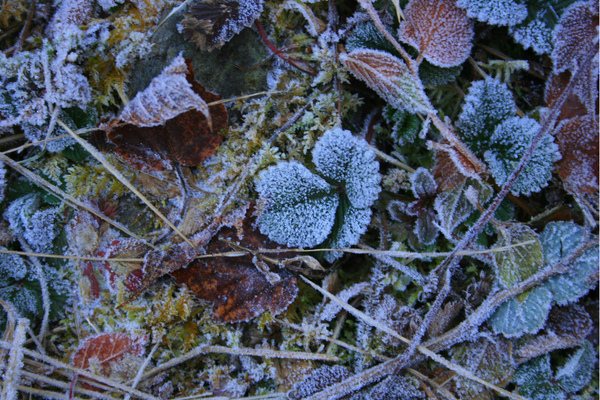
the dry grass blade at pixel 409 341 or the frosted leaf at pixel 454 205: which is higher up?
the frosted leaf at pixel 454 205

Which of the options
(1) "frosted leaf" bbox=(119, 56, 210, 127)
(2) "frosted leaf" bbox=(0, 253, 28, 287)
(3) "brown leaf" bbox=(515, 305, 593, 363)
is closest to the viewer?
(1) "frosted leaf" bbox=(119, 56, 210, 127)

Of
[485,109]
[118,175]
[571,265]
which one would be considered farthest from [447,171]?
[118,175]

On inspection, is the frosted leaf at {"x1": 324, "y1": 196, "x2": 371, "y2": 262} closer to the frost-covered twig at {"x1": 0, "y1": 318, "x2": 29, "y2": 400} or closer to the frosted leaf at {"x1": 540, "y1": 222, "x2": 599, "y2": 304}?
the frosted leaf at {"x1": 540, "y1": 222, "x2": 599, "y2": 304}

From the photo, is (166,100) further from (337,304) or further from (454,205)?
(454,205)

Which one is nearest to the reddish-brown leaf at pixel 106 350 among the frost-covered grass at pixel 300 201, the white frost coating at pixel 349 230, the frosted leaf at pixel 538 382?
the frost-covered grass at pixel 300 201

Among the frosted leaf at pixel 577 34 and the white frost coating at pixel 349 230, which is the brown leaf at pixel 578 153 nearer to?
the frosted leaf at pixel 577 34

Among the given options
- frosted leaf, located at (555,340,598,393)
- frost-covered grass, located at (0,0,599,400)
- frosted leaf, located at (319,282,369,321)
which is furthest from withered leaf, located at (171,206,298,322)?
frosted leaf, located at (555,340,598,393)

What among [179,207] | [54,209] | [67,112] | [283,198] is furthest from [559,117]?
[54,209]
